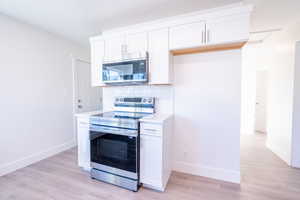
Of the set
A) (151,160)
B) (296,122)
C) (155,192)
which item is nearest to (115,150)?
(151,160)

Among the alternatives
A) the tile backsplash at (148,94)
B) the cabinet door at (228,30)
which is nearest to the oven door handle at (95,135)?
the tile backsplash at (148,94)

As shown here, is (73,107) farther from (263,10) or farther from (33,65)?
(263,10)

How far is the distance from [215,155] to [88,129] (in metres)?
2.08

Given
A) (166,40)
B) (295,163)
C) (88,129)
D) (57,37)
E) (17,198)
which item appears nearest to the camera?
(17,198)

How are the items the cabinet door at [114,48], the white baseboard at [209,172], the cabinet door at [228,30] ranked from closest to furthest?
the cabinet door at [228,30]
the white baseboard at [209,172]
the cabinet door at [114,48]

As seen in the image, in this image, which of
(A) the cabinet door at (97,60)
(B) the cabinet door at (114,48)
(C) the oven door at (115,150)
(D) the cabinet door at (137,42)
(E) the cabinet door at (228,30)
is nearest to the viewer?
(E) the cabinet door at (228,30)

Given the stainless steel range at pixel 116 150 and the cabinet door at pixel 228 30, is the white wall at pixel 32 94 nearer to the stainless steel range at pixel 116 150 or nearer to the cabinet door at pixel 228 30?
the stainless steel range at pixel 116 150

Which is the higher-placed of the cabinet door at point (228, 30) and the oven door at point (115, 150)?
the cabinet door at point (228, 30)

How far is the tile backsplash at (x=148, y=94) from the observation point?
2.42 meters

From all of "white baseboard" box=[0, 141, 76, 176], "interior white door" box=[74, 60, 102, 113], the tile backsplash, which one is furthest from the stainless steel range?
"interior white door" box=[74, 60, 102, 113]

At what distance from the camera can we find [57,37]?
121 inches

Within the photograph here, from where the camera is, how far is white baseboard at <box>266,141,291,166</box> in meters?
2.60

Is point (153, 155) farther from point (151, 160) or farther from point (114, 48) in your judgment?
point (114, 48)

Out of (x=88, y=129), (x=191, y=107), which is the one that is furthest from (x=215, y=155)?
(x=88, y=129)
